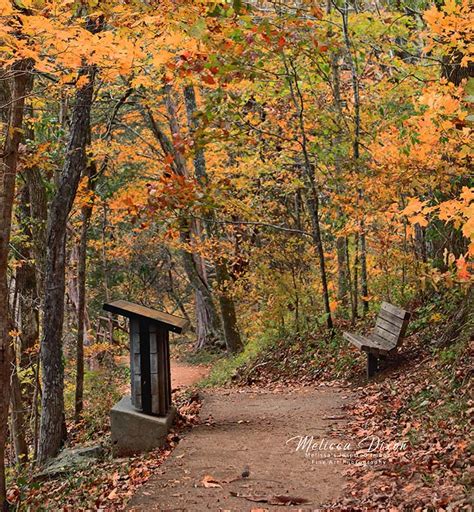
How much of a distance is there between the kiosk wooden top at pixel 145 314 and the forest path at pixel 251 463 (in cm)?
126

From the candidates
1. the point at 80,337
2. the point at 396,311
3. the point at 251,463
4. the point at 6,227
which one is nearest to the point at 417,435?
the point at 251,463

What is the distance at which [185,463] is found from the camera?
5996 mm

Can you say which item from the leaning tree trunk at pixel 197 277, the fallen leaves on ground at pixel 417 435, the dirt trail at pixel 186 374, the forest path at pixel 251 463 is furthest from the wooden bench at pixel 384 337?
the leaning tree trunk at pixel 197 277

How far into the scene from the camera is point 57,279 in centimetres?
870

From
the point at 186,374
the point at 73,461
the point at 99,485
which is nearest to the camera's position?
the point at 99,485

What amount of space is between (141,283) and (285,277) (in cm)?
1853

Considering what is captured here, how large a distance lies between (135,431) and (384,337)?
382 cm

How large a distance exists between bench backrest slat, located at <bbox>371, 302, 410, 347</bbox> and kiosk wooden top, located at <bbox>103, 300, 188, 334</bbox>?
292 cm

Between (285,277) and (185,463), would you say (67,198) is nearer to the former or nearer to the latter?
(185,463)

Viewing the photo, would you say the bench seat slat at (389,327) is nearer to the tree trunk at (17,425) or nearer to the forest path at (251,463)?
the forest path at (251,463)

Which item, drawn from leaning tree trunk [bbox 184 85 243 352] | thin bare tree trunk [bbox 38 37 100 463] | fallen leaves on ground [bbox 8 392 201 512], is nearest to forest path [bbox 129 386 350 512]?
fallen leaves on ground [bbox 8 392 201 512]

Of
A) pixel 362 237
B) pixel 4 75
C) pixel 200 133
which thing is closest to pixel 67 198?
pixel 200 133

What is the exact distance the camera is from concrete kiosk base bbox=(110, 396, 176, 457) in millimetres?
6949

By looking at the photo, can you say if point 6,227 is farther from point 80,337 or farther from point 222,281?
point 222,281
